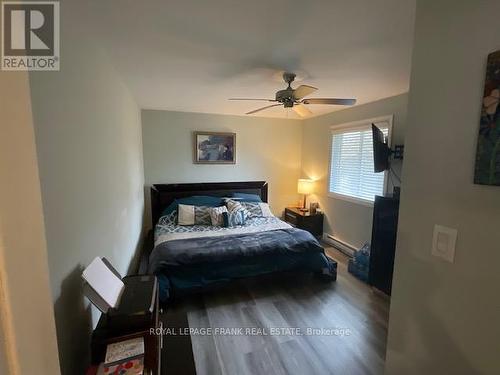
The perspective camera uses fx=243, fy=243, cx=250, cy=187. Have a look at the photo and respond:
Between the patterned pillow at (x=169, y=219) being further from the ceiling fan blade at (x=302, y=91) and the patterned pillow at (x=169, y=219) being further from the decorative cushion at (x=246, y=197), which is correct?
Result: the ceiling fan blade at (x=302, y=91)

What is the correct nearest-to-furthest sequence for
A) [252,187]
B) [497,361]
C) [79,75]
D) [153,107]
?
1. [497,361]
2. [79,75]
3. [153,107]
4. [252,187]

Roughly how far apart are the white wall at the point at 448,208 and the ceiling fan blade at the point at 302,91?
1055 mm

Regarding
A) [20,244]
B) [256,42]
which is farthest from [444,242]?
[256,42]

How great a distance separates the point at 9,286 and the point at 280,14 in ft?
5.02

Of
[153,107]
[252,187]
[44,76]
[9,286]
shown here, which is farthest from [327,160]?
[9,286]

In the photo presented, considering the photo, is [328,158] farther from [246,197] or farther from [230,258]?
[230,258]

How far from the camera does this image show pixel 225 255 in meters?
2.53

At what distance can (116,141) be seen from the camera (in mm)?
2059

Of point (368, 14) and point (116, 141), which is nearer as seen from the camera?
point (368, 14)

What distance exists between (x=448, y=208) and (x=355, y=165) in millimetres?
2798

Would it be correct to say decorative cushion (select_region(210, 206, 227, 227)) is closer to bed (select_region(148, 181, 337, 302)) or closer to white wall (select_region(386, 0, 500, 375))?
bed (select_region(148, 181, 337, 302))

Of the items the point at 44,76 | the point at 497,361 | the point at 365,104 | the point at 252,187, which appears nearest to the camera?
the point at 497,361

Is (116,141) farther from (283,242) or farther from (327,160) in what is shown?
(327,160)

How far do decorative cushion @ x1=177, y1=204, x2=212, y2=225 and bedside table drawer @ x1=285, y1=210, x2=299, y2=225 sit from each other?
1.56m
